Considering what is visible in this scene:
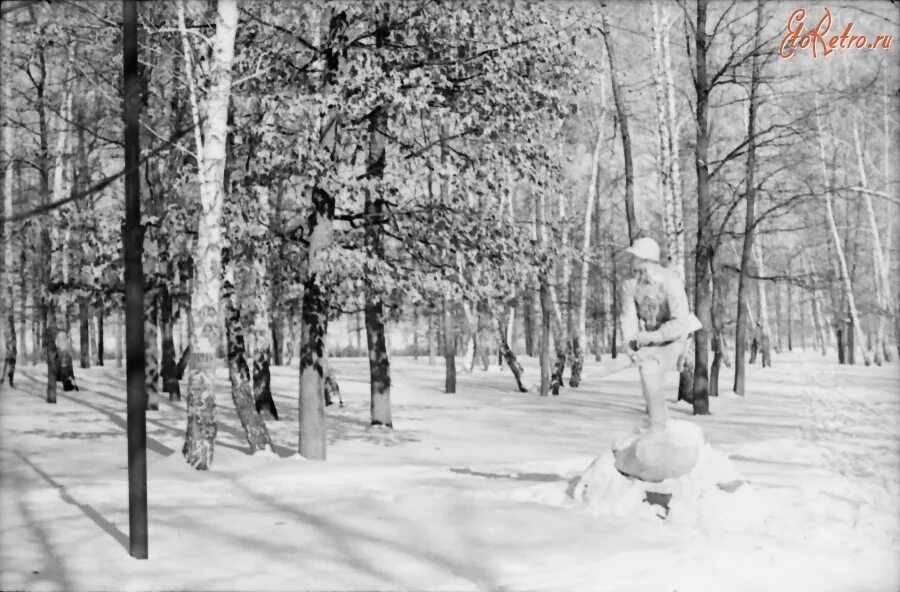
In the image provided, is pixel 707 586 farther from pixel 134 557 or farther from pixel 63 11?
pixel 63 11

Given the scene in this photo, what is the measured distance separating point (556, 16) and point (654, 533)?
8.44 m

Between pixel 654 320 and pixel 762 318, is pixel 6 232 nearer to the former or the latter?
pixel 654 320

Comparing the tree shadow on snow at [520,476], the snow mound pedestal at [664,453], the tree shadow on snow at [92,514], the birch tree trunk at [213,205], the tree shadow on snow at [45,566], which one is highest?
the birch tree trunk at [213,205]

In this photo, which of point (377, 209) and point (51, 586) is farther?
point (377, 209)

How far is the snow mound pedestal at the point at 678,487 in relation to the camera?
277 inches

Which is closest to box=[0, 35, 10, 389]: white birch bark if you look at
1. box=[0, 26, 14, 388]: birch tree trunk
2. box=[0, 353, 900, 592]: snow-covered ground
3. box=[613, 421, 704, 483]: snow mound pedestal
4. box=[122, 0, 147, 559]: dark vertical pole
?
box=[0, 26, 14, 388]: birch tree trunk

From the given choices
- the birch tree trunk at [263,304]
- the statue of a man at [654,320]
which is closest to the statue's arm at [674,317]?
the statue of a man at [654,320]

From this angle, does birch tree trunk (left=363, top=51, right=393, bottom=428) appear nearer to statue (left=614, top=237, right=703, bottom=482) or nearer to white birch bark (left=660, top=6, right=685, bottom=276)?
statue (left=614, top=237, right=703, bottom=482)

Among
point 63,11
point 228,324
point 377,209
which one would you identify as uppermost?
point 63,11

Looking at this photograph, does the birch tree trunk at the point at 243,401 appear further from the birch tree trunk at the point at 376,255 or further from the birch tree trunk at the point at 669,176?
the birch tree trunk at the point at 669,176

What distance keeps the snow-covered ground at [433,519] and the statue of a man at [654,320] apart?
47.5 inches

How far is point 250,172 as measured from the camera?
11539 millimetres

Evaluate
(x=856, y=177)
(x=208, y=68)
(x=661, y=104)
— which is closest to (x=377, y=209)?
(x=208, y=68)

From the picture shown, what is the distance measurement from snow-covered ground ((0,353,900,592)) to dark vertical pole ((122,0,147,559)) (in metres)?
0.34
